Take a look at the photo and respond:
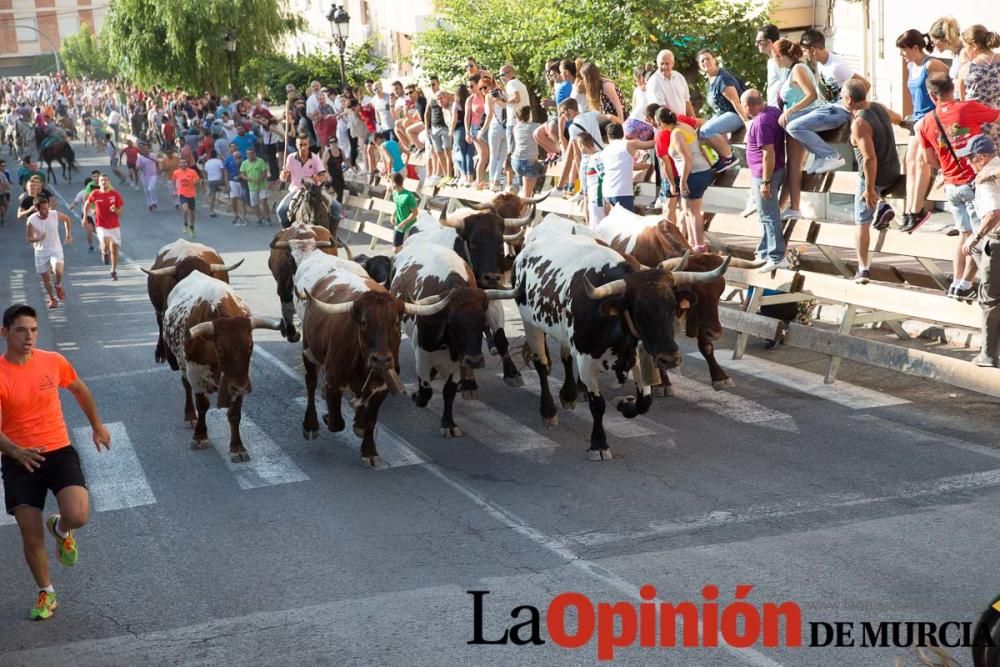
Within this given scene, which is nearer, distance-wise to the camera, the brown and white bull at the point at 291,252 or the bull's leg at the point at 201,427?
the bull's leg at the point at 201,427

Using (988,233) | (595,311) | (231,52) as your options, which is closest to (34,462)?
(595,311)

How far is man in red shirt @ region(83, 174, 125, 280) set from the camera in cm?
2469

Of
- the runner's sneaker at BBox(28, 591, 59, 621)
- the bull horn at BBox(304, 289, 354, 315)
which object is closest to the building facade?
the bull horn at BBox(304, 289, 354, 315)

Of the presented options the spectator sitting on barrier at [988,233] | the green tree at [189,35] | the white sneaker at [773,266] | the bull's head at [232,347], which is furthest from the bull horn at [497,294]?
the green tree at [189,35]

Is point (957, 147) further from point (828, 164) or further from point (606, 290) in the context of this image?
point (606, 290)

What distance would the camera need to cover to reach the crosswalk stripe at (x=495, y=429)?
12172 mm

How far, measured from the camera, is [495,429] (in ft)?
42.1

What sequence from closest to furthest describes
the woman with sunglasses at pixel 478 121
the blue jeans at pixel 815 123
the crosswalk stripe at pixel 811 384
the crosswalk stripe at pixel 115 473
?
the crosswalk stripe at pixel 115 473 < the crosswalk stripe at pixel 811 384 < the blue jeans at pixel 815 123 < the woman with sunglasses at pixel 478 121

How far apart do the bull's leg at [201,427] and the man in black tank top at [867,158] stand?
23.0 feet

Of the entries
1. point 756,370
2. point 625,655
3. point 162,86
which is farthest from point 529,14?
point 162,86

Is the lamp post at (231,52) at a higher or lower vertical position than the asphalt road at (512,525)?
higher

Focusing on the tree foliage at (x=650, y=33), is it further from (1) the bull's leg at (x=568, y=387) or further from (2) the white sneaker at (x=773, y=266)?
(1) the bull's leg at (x=568, y=387)

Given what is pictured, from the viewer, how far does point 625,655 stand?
7.54 meters

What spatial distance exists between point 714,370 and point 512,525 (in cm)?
446
